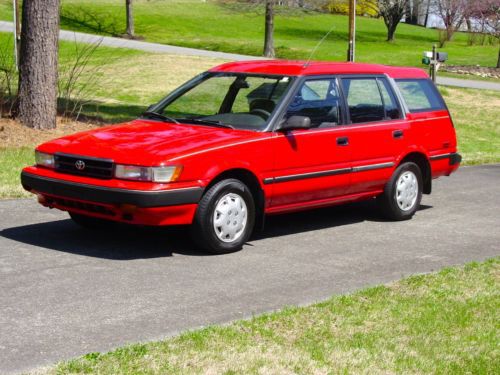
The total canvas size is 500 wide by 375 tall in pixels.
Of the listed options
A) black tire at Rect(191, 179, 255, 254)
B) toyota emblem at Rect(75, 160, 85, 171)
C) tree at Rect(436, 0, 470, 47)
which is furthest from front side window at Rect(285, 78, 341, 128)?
tree at Rect(436, 0, 470, 47)

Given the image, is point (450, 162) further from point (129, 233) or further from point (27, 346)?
point (27, 346)

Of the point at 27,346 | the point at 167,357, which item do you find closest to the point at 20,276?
the point at 27,346

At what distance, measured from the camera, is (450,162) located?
1067cm

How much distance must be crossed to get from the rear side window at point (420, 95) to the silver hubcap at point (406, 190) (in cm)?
74

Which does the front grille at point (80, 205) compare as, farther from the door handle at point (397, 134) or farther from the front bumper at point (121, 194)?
the door handle at point (397, 134)

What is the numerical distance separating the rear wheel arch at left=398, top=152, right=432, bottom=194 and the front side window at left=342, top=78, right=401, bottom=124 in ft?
1.60

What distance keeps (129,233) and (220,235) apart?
1.24 metres

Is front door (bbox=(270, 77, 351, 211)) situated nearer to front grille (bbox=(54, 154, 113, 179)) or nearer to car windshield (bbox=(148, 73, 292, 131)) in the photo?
car windshield (bbox=(148, 73, 292, 131))

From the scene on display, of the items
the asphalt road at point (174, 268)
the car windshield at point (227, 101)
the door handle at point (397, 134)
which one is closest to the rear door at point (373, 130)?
the door handle at point (397, 134)

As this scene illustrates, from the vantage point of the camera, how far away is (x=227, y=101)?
9.13 m

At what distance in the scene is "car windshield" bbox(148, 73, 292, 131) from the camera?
28.7ft

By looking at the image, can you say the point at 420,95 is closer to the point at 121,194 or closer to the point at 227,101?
the point at 227,101

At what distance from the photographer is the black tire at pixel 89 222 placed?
8.86m

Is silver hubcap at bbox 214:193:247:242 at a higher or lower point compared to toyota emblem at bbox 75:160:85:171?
lower
